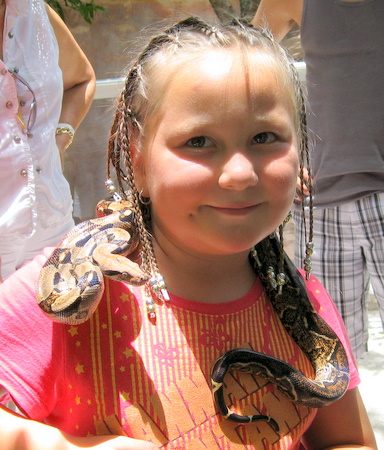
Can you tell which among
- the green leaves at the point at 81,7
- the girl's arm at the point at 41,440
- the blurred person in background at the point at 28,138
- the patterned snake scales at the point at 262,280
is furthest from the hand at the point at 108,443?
the green leaves at the point at 81,7

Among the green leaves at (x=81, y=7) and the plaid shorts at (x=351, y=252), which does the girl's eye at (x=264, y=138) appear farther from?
the green leaves at (x=81, y=7)

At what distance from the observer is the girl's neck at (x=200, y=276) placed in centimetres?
100

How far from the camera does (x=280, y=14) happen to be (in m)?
2.02

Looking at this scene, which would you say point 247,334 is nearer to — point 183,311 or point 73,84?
point 183,311

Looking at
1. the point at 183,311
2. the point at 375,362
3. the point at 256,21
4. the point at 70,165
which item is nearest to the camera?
the point at 183,311

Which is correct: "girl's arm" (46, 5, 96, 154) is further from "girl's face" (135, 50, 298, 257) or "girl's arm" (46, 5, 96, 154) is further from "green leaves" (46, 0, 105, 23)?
"green leaves" (46, 0, 105, 23)

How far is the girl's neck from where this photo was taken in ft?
3.27

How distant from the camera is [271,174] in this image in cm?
87

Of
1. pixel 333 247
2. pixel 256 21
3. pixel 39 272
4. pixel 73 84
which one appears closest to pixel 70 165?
pixel 73 84

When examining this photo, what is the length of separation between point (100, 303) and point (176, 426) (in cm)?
26

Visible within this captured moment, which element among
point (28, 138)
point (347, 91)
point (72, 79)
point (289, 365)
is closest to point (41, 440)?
point (289, 365)

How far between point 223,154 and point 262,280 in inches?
13.9

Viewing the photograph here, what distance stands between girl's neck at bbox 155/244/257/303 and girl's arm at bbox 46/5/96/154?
3.94ft

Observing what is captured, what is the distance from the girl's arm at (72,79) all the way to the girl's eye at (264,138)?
4.36 feet
